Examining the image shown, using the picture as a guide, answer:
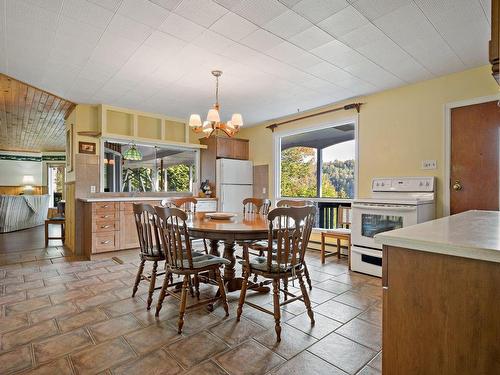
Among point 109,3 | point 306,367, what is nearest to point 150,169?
point 109,3

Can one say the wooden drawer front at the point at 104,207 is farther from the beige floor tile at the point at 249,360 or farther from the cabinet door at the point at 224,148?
the beige floor tile at the point at 249,360

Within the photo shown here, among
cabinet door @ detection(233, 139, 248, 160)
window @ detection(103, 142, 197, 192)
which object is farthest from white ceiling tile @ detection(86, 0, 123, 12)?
cabinet door @ detection(233, 139, 248, 160)

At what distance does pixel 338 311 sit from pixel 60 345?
2091 mm

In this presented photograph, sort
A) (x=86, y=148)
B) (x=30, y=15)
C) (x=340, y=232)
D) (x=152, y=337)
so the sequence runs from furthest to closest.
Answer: (x=86, y=148) < (x=340, y=232) < (x=30, y=15) < (x=152, y=337)

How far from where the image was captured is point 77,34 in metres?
2.60

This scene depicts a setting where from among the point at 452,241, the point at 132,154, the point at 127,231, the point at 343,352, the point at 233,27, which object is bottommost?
the point at 343,352

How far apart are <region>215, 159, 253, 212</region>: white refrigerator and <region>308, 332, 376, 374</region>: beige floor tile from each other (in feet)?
12.6

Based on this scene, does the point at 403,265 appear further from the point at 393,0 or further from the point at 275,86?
the point at 275,86

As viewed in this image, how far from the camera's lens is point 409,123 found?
374cm

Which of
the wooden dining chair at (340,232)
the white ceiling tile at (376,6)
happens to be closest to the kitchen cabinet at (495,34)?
the white ceiling tile at (376,6)

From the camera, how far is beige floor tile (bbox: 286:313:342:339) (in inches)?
82.0

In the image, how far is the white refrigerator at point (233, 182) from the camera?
5590mm

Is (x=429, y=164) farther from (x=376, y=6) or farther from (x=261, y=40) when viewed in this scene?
(x=261, y=40)

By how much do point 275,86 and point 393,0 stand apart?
6.23 feet
